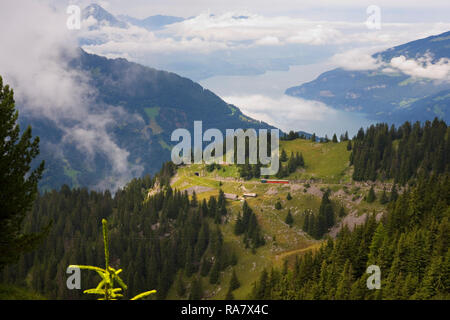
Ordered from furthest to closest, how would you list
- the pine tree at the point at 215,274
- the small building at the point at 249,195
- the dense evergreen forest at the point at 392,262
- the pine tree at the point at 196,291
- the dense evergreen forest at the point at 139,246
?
1. the small building at the point at 249,195
2. the dense evergreen forest at the point at 139,246
3. the pine tree at the point at 215,274
4. the pine tree at the point at 196,291
5. the dense evergreen forest at the point at 392,262

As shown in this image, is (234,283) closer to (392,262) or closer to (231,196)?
(231,196)

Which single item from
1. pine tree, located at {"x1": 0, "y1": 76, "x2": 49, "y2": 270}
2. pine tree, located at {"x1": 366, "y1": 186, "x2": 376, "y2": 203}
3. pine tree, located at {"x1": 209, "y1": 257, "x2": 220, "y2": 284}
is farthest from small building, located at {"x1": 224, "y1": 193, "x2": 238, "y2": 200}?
pine tree, located at {"x1": 0, "y1": 76, "x2": 49, "y2": 270}

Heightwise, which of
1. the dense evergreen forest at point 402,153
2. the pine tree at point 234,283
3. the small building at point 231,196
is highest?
the dense evergreen forest at point 402,153

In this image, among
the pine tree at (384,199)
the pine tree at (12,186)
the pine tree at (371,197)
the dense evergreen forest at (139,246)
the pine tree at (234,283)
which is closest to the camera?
the pine tree at (12,186)

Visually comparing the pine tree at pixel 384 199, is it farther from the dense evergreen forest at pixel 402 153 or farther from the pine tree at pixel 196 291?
the pine tree at pixel 196 291

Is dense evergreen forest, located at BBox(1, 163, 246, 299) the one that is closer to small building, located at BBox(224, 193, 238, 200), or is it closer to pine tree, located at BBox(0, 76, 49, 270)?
small building, located at BBox(224, 193, 238, 200)

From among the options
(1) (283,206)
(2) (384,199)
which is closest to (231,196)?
(1) (283,206)

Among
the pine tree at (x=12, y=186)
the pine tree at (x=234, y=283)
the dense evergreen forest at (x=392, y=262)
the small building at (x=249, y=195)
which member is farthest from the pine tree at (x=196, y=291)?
the pine tree at (x=12, y=186)
